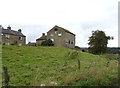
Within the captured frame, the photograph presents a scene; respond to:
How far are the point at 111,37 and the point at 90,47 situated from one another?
29.6 ft

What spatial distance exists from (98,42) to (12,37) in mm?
28801

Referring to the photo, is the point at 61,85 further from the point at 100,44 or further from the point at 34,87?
the point at 100,44

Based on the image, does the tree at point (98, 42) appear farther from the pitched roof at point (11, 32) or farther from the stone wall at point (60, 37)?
the pitched roof at point (11, 32)

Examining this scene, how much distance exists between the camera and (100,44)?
63594mm

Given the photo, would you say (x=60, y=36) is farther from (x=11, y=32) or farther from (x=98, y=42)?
(x=11, y=32)

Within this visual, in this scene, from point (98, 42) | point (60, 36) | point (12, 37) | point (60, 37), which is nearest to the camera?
point (98, 42)

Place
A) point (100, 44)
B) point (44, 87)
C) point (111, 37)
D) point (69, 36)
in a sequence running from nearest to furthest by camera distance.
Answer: point (44, 87) < point (100, 44) < point (111, 37) < point (69, 36)

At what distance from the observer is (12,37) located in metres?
68.3

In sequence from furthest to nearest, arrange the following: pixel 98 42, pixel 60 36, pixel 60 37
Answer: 1. pixel 60 37
2. pixel 60 36
3. pixel 98 42

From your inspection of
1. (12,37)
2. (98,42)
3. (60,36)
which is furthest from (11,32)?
(98,42)

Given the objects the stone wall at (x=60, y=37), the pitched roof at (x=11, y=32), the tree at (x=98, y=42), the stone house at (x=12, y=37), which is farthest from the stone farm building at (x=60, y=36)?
the pitched roof at (x=11, y=32)

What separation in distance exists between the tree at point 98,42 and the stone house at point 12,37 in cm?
2412

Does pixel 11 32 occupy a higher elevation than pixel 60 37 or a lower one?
higher

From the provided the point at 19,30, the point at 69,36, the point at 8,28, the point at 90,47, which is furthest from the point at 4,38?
the point at 90,47
